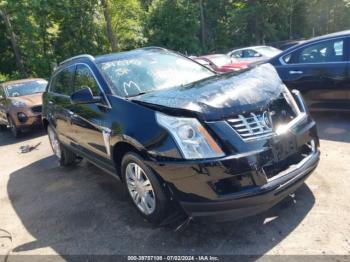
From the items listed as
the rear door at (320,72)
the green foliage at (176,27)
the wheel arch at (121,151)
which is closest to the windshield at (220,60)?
the rear door at (320,72)

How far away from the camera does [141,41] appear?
29.5 m

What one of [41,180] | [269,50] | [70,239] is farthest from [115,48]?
[70,239]

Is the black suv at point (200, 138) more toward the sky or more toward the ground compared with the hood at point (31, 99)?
more toward the sky

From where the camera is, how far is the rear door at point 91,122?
13.1 feet

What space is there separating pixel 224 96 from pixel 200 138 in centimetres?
51

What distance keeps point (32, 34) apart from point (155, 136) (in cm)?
2185

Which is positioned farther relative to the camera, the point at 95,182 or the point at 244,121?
the point at 95,182

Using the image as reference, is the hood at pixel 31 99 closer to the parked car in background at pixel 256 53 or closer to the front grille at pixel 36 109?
the front grille at pixel 36 109

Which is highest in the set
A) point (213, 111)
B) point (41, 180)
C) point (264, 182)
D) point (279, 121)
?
point (213, 111)

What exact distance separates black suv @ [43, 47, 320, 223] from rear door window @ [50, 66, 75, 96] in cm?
94

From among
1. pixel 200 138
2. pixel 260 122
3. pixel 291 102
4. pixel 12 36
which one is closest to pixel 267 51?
pixel 291 102

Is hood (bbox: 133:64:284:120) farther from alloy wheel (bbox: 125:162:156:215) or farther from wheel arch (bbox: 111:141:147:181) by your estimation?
alloy wheel (bbox: 125:162:156:215)

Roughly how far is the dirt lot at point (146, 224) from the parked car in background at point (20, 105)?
404 centimetres

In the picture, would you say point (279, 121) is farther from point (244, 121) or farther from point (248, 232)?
point (248, 232)
